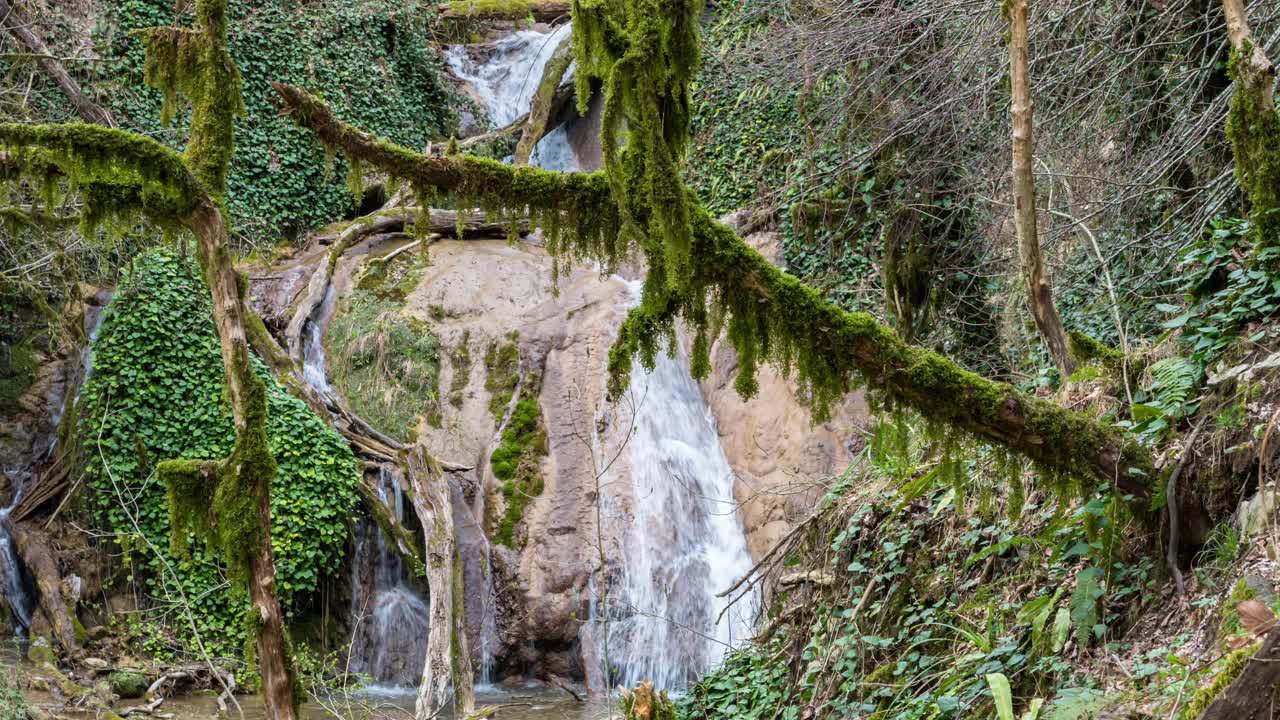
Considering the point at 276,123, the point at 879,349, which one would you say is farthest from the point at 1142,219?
the point at 276,123

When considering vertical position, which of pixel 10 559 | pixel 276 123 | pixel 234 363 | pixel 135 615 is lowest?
pixel 135 615

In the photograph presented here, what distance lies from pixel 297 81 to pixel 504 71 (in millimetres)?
4656

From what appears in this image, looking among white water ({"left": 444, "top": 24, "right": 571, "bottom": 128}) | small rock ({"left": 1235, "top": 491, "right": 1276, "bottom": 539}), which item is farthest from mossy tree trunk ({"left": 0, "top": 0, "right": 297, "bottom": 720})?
white water ({"left": 444, "top": 24, "right": 571, "bottom": 128})

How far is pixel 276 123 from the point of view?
16328mm

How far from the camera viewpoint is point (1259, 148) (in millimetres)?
4918

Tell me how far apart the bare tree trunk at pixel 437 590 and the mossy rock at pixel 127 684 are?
2702mm

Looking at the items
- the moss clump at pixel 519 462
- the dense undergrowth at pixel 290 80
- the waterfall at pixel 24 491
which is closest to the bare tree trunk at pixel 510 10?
the dense undergrowth at pixel 290 80

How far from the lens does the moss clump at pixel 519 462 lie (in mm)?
11242

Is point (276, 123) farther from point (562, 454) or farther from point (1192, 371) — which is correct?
point (1192, 371)

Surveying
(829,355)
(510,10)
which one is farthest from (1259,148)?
(510,10)

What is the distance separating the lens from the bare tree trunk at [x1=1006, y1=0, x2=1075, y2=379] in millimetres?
5535

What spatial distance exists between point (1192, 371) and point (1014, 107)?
168 centimetres

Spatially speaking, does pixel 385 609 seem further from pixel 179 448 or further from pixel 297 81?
pixel 297 81

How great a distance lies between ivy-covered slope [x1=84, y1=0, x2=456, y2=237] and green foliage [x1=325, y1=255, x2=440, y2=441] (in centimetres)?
266
